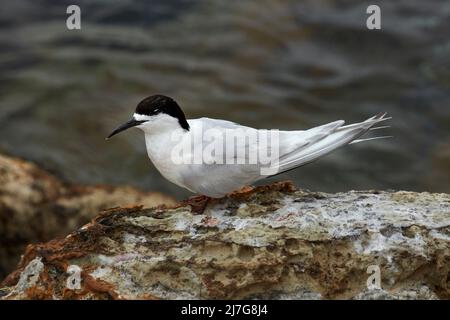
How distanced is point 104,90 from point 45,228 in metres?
3.58

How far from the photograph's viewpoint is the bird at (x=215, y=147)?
4.29 metres

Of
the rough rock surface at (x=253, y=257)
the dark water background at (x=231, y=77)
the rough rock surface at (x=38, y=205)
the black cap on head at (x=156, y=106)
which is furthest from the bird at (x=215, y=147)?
the dark water background at (x=231, y=77)

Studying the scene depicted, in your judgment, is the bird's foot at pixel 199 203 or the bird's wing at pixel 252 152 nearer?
the bird's foot at pixel 199 203

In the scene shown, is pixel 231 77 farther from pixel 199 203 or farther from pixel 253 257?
pixel 253 257

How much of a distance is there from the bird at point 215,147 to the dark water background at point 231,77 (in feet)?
11.6

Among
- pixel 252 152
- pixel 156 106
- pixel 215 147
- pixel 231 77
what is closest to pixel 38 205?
pixel 156 106

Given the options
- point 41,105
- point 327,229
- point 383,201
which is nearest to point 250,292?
point 327,229

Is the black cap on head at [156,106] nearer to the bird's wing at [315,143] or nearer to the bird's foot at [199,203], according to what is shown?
the bird's foot at [199,203]

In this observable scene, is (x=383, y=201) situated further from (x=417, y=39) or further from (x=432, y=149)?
(x=417, y=39)

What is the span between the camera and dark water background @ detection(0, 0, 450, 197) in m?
8.38

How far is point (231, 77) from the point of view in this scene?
9.84 m

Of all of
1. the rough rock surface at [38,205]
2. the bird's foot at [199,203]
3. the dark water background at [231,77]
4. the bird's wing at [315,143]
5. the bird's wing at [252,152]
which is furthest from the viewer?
the dark water background at [231,77]

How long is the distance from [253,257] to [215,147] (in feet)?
3.36

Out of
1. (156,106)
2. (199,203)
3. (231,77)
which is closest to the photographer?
(199,203)
